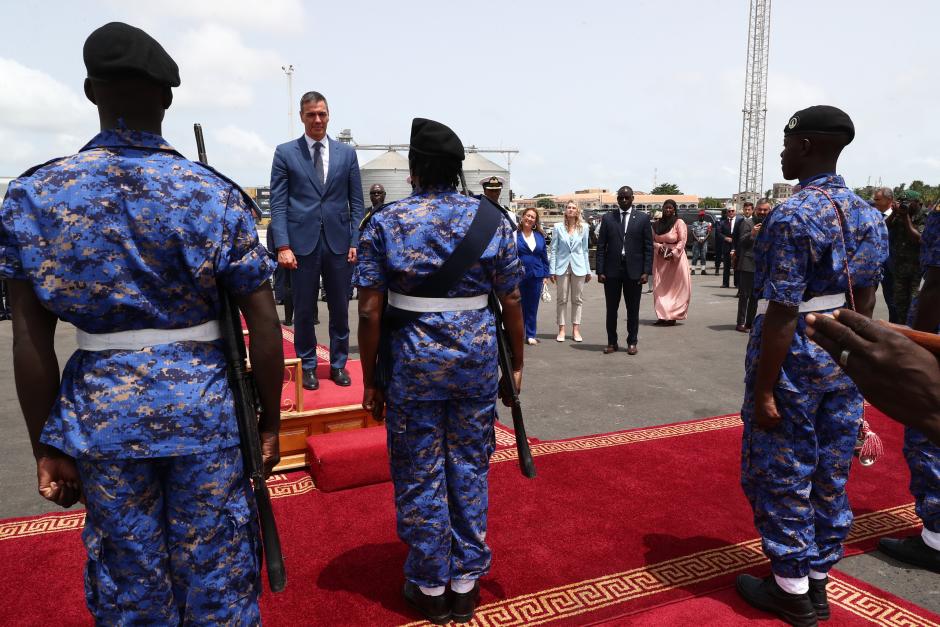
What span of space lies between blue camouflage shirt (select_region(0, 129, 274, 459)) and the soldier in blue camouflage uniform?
3075 mm

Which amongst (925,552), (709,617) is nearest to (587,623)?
(709,617)

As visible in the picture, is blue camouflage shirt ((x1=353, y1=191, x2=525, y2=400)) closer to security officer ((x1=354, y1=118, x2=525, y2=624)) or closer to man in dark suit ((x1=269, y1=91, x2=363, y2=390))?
security officer ((x1=354, y1=118, x2=525, y2=624))

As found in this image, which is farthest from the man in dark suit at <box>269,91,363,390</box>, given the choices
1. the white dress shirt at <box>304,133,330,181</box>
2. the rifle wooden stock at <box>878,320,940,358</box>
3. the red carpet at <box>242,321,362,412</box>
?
the rifle wooden stock at <box>878,320,940,358</box>

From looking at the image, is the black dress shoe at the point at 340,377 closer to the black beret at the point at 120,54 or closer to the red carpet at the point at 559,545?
the red carpet at the point at 559,545

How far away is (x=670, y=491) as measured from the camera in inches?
157

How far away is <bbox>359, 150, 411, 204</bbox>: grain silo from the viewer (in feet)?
108

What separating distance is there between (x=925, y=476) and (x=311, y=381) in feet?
12.2

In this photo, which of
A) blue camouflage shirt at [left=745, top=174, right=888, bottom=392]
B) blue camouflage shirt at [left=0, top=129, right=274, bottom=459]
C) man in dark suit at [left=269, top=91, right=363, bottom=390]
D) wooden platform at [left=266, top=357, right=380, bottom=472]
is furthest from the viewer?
man in dark suit at [left=269, top=91, right=363, bottom=390]

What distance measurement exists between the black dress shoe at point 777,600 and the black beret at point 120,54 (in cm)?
294

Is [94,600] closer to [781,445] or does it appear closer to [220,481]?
[220,481]

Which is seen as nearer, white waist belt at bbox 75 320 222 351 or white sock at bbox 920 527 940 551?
white waist belt at bbox 75 320 222 351

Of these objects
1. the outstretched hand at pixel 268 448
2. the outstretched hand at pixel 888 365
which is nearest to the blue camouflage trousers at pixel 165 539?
the outstretched hand at pixel 268 448

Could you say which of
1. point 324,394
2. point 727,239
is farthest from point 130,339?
point 727,239

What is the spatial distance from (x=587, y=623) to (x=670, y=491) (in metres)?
1.52
